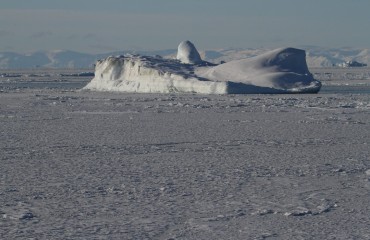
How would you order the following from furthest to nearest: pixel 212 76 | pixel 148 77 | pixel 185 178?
pixel 148 77 → pixel 212 76 → pixel 185 178

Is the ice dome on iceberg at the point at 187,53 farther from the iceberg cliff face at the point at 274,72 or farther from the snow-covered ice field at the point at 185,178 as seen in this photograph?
the snow-covered ice field at the point at 185,178

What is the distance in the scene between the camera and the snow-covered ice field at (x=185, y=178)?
569 cm

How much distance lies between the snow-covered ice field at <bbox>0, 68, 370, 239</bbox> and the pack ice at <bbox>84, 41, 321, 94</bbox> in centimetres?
1068

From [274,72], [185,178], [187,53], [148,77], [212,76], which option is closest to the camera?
[185,178]

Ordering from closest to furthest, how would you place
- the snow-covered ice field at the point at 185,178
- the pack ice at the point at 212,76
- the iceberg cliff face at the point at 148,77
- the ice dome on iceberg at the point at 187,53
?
1. the snow-covered ice field at the point at 185,178
2. the pack ice at the point at 212,76
3. the iceberg cliff face at the point at 148,77
4. the ice dome on iceberg at the point at 187,53

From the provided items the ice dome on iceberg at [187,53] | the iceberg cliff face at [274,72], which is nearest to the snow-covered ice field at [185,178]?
the iceberg cliff face at [274,72]

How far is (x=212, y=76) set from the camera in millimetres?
27891

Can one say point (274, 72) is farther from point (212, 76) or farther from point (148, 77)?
point (148, 77)

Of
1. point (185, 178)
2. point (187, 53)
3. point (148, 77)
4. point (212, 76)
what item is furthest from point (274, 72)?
point (185, 178)

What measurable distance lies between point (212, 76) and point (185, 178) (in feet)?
66.4

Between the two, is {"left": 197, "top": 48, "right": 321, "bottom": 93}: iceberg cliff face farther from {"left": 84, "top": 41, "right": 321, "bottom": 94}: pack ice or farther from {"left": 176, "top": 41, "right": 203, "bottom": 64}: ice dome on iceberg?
{"left": 176, "top": 41, "right": 203, "bottom": 64}: ice dome on iceberg

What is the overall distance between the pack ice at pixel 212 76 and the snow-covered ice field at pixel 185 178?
35.0 feet

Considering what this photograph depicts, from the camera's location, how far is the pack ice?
25.9m

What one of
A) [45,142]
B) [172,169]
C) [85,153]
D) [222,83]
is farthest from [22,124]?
[222,83]
